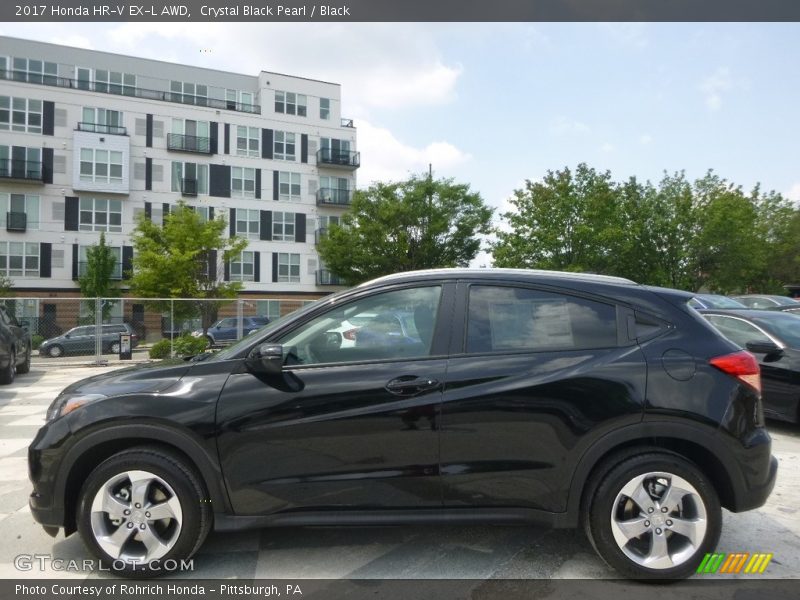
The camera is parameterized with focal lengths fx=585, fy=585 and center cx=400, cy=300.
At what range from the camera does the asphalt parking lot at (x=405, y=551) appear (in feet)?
11.1

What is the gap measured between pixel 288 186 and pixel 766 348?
4199 centimetres

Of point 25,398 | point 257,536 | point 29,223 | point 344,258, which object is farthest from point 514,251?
point 29,223

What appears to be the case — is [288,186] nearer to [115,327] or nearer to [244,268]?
[244,268]

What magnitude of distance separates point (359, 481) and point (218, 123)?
4478 centimetres

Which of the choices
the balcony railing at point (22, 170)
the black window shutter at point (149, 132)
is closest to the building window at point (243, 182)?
the black window shutter at point (149, 132)

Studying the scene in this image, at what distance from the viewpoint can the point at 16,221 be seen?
1500 inches

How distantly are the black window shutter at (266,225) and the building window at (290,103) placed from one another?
8175 millimetres

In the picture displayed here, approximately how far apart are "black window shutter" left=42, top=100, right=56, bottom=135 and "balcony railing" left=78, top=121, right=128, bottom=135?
64.2 inches

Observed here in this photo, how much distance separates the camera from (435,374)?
10.7 ft

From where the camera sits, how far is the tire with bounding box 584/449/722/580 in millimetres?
3205

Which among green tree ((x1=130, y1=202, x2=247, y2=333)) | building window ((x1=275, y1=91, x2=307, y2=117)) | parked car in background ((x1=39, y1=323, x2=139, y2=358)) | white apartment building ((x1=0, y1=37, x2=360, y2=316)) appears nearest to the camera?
parked car in background ((x1=39, y1=323, x2=139, y2=358))

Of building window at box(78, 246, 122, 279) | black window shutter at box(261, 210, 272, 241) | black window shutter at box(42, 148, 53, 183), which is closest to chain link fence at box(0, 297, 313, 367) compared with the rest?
building window at box(78, 246, 122, 279)

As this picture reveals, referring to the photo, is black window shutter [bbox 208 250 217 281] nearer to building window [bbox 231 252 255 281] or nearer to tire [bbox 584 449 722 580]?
building window [bbox 231 252 255 281]

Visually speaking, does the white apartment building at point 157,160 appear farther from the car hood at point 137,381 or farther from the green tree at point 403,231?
the car hood at point 137,381
